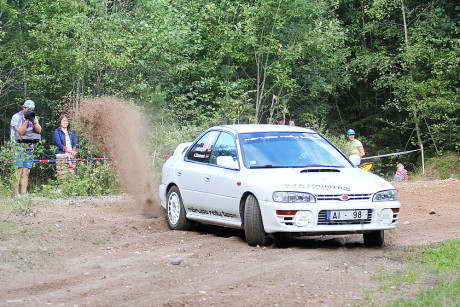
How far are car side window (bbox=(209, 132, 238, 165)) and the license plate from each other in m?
1.87

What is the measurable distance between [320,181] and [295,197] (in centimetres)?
42

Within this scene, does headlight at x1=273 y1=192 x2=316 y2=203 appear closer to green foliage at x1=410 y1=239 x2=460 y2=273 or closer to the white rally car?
the white rally car

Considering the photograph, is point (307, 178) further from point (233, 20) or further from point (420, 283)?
point (233, 20)

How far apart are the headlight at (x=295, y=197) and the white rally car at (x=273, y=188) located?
0.01 m

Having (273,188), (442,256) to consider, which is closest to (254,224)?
(273,188)

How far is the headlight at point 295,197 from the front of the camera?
9.98 m

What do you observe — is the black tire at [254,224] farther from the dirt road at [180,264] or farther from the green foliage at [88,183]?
→ the green foliage at [88,183]

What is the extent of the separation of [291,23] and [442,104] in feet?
20.5

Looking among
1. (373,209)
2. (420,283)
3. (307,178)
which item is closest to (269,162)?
(307,178)

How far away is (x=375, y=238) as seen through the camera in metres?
10.6

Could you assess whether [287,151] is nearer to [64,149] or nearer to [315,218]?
[315,218]

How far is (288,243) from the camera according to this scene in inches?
431

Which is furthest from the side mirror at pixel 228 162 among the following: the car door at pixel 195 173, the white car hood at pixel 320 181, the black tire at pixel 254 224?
the black tire at pixel 254 224

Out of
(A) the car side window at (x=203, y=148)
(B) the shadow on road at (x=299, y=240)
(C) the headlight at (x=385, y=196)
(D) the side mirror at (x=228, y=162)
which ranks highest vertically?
(A) the car side window at (x=203, y=148)
